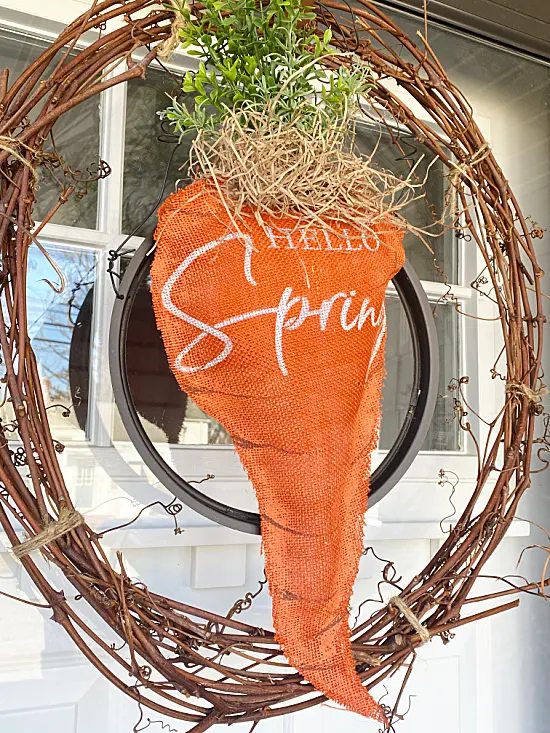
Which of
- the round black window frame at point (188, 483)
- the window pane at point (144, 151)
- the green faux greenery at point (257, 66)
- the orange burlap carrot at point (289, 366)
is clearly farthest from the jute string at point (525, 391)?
the window pane at point (144, 151)

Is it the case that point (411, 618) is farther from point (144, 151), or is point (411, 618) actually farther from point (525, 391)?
point (144, 151)

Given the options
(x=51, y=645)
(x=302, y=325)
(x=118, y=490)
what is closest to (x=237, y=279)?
(x=302, y=325)

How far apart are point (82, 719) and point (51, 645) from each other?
94 millimetres

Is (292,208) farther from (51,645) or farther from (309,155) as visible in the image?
(51,645)

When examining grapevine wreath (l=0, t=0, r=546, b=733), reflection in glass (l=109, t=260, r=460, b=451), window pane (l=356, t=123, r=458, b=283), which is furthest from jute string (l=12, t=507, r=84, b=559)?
window pane (l=356, t=123, r=458, b=283)

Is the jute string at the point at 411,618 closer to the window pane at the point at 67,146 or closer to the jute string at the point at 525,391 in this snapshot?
the jute string at the point at 525,391

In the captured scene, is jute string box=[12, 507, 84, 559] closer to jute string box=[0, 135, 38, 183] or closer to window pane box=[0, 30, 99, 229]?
jute string box=[0, 135, 38, 183]

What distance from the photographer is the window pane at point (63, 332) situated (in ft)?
2.73

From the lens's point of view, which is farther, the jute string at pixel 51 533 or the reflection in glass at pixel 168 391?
the reflection in glass at pixel 168 391

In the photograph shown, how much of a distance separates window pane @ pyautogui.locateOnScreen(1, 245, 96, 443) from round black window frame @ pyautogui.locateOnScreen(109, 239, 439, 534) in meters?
0.12

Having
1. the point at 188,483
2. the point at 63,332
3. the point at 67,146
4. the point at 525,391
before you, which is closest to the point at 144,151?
the point at 67,146

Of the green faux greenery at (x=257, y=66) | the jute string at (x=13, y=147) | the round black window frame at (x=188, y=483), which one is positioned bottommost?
the round black window frame at (x=188, y=483)

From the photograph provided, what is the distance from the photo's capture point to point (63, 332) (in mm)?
847

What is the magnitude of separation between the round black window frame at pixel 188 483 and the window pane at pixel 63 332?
0.12 meters
